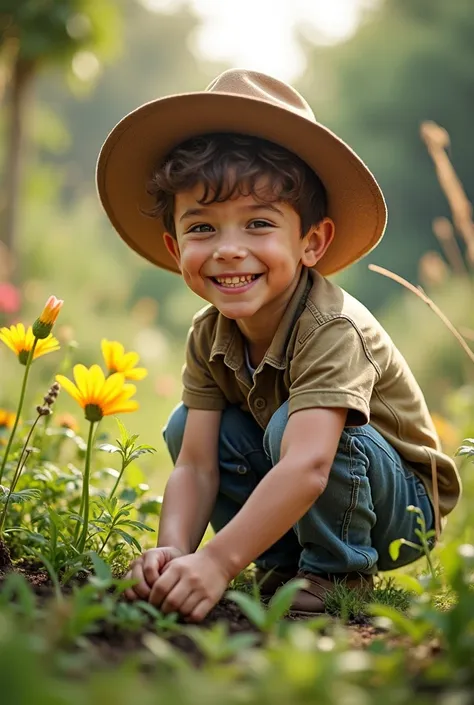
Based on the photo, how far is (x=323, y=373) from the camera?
1.78m

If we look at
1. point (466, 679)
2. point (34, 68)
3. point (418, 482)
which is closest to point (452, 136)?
point (34, 68)

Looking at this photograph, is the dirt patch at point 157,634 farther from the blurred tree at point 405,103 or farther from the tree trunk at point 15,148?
the blurred tree at point 405,103

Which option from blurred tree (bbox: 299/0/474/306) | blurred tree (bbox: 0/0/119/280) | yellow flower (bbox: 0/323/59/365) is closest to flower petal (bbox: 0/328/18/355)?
yellow flower (bbox: 0/323/59/365)

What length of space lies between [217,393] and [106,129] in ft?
67.2

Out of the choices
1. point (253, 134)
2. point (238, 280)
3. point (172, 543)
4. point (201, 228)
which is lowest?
point (172, 543)

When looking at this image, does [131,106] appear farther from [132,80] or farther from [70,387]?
[70,387]

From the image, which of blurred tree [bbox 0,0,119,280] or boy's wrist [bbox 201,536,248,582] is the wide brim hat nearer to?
boy's wrist [bbox 201,536,248,582]

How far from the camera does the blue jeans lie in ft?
6.21

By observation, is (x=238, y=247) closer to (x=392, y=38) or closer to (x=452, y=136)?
(x=452, y=136)

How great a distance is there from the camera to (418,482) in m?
2.13

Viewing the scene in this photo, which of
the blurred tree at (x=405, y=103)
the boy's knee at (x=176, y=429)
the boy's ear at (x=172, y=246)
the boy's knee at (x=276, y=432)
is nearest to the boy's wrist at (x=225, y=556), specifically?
the boy's knee at (x=276, y=432)

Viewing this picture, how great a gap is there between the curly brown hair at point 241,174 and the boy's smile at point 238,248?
0.7 inches

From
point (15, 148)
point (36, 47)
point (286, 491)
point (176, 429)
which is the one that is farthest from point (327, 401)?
point (15, 148)

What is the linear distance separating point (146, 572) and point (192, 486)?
44 centimetres
